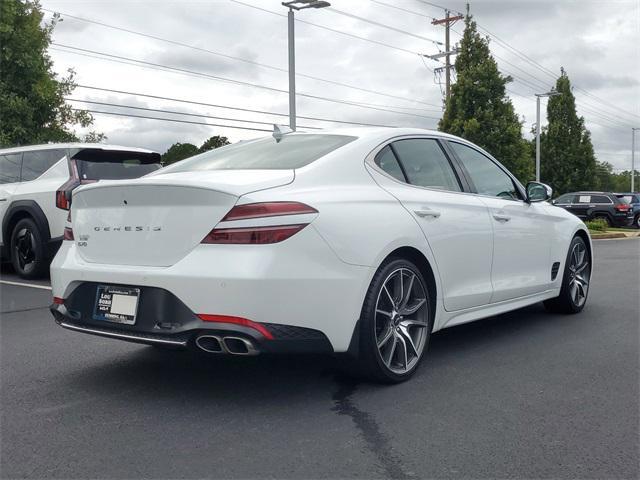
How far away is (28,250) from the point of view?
9352 mm

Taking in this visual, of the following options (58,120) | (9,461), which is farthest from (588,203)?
(9,461)

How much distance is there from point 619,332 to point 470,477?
3.54 metres

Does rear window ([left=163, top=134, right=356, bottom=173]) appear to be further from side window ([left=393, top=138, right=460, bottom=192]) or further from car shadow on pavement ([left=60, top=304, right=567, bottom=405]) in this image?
car shadow on pavement ([left=60, top=304, right=567, bottom=405])

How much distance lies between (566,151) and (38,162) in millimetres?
37638

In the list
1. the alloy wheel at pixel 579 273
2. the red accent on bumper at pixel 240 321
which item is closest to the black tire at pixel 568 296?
the alloy wheel at pixel 579 273

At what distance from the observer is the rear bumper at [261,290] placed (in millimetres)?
3490

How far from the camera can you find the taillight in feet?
11.7

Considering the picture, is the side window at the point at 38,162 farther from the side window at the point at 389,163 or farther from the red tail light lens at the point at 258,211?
the red tail light lens at the point at 258,211

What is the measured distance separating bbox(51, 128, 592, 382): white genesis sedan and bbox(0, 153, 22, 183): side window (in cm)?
599

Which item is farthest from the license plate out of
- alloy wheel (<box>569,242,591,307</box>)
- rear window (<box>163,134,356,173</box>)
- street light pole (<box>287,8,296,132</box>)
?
street light pole (<box>287,8,296,132</box>)

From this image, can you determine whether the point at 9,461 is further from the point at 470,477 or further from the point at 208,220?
the point at 470,477

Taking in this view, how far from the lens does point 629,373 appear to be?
15.0ft

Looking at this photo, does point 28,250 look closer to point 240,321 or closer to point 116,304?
point 116,304

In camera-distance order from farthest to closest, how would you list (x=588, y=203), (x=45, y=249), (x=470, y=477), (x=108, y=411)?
1. (x=588, y=203)
2. (x=45, y=249)
3. (x=108, y=411)
4. (x=470, y=477)
